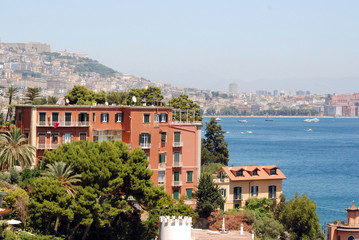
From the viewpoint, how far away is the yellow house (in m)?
41.6

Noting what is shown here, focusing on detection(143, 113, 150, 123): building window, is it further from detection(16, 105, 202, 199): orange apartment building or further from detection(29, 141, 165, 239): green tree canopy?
detection(29, 141, 165, 239): green tree canopy

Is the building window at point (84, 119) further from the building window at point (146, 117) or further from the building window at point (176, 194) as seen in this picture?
the building window at point (176, 194)

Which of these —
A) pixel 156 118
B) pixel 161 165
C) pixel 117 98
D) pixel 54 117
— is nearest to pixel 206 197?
pixel 161 165

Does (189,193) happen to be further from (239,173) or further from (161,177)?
(239,173)

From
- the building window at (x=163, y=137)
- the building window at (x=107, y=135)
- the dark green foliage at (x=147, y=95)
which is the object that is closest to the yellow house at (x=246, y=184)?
the building window at (x=163, y=137)

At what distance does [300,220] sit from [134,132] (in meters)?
11.4

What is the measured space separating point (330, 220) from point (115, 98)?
23.3m

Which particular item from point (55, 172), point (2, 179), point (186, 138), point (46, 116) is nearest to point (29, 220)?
point (55, 172)

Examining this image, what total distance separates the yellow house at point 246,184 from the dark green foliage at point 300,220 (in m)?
3.31

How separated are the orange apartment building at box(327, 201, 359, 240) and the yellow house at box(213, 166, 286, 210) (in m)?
4.48

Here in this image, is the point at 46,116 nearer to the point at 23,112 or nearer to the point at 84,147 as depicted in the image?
the point at 23,112

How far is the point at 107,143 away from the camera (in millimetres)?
33656

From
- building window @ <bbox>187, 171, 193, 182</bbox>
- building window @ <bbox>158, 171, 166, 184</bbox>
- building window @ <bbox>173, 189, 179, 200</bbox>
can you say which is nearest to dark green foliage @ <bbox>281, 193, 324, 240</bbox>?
building window @ <bbox>187, 171, 193, 182</bbox>

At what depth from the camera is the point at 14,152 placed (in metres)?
36.4
